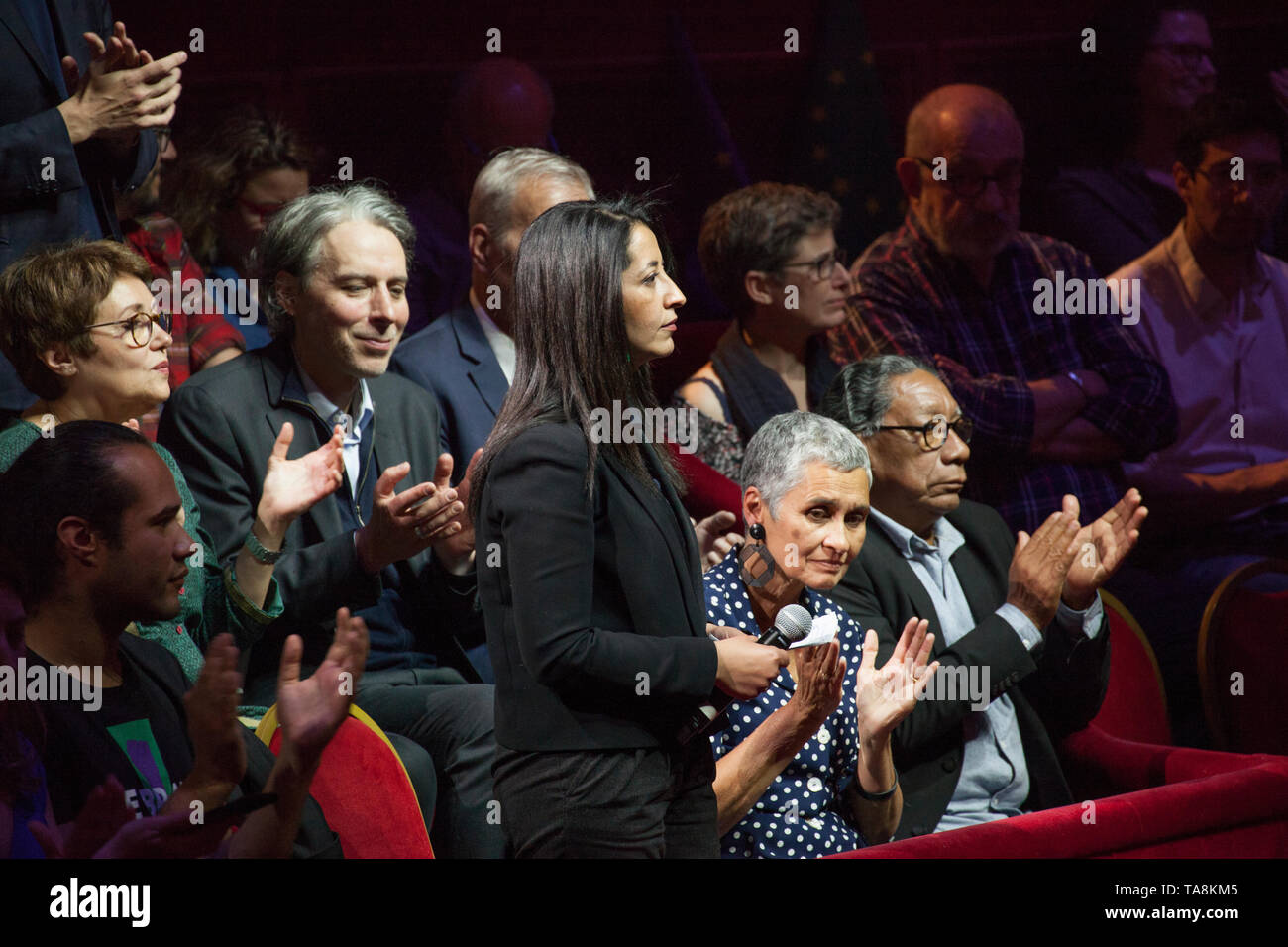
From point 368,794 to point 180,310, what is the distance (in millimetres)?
1302

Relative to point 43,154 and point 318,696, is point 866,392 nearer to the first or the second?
point 318,696

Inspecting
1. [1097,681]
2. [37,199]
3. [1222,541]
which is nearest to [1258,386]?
[1222,541]

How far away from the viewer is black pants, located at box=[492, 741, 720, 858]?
6.33ft

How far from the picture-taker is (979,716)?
114 inches

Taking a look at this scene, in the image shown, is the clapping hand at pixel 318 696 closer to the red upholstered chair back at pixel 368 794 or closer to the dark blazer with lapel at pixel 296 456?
the red upholstered chair back at pixel 368 794

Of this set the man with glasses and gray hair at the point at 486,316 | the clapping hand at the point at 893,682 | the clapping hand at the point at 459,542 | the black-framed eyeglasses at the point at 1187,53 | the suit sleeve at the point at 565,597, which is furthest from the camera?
the black-framed eyeglasses at the point at 1187,53

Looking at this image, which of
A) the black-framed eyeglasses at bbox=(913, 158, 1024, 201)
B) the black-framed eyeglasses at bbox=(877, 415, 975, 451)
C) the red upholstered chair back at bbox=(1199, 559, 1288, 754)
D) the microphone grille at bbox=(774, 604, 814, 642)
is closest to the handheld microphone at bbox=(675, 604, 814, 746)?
the microphone grille at bbox=(774, 604, 814, 642)

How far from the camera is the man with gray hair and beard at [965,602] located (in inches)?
110

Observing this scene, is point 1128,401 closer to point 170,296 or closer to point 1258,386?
point 1258,386

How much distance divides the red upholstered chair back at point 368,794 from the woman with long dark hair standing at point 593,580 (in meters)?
0.39

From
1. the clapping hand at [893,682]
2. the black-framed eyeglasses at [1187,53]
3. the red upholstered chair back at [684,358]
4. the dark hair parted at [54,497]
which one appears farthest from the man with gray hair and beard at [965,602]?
the black-framed eyeglasses at [1187,53]

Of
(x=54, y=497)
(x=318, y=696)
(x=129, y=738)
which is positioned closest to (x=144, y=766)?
(x=129, y=738)
